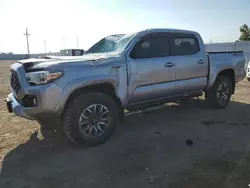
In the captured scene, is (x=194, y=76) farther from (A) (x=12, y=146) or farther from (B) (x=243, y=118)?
(A) (x=12, y=146)

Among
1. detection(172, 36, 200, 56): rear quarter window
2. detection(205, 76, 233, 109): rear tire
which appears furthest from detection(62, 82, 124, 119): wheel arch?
detection(205, 76, 233, 109): rear tire

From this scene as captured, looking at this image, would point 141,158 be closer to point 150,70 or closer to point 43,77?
point 150,70

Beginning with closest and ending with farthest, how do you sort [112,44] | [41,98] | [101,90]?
[41,98] < [101,90] < [112,44]

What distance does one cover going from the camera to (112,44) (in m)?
5.42

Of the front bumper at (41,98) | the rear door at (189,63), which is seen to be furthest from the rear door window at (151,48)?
the front bumper at (41,98)

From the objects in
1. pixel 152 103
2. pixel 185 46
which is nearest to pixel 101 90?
pixel 152 103

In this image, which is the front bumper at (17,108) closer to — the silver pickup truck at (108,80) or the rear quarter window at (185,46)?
the silver pickup truck at (108,80)

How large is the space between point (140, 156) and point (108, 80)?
1342 millimetres

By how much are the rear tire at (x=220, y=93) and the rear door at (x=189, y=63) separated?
1.75 feet

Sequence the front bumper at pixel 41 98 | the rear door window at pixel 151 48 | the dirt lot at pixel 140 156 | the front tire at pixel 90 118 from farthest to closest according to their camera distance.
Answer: the rear door window at pixel 151 48 → the front tire at pixel 90 118 → the front bumper at pixel 41 98 → the dirt lot at pixel 140 156

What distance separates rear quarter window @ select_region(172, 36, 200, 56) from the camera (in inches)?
226

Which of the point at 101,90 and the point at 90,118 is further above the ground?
the point at 101,90

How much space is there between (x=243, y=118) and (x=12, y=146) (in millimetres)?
4909

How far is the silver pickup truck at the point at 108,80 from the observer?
4.02 m
